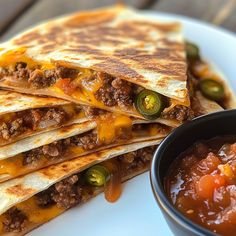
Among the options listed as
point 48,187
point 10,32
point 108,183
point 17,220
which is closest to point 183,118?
point 108,183

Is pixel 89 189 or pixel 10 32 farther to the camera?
pixel 10 32

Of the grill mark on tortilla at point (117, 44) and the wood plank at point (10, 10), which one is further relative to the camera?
the wood plank at point (10, 10)

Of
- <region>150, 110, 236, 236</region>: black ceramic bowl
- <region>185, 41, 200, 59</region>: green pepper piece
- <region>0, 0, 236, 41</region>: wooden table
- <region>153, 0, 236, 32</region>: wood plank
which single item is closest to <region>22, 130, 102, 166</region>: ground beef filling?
<region>150, 110, 236, 236</region>: black ceramic bowl

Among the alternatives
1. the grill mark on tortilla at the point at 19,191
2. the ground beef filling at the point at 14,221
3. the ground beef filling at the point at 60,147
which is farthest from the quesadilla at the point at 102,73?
the ground beef filling at the point at 14,221

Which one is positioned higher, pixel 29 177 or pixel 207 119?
pixel 207 119

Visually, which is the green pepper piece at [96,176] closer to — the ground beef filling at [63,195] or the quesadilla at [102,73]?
the ground beef filling at [63,195]

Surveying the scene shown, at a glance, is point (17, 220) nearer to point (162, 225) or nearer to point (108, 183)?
point (108, 183)

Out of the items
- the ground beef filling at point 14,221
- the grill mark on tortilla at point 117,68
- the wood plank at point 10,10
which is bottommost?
the ground beef filling at point 14,221

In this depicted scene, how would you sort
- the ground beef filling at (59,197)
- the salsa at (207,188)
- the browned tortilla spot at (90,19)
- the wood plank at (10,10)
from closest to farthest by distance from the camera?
the salsa at (207,188) < the ground beef filling at (59,197) < the browned tortilla spot at (90,19) < the wood plank at (10,10)
